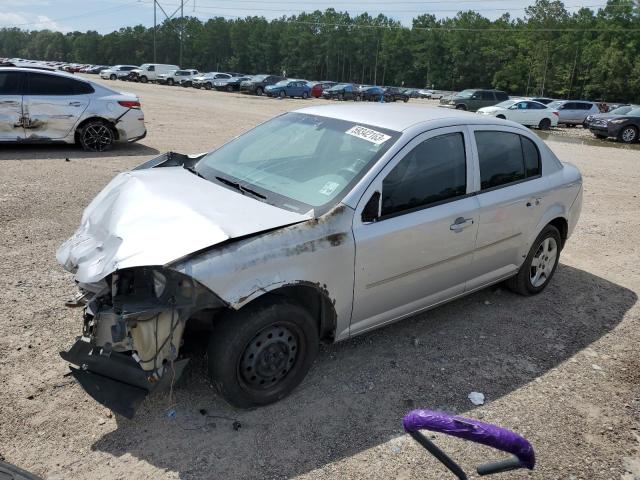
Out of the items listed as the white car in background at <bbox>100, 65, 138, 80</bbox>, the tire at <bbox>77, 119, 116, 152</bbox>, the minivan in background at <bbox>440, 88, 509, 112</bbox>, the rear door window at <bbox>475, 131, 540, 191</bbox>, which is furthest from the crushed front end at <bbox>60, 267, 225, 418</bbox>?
the white car in background at <bbox>100, 65, 138, 80</bbox>

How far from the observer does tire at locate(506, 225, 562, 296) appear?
200 inches

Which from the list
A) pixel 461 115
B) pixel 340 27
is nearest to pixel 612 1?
pixel 340 27

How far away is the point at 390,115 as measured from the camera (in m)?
4.27

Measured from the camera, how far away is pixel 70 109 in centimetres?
1062

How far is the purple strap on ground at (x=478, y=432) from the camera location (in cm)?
156

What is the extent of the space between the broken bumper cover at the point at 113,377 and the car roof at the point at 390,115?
2.20 m

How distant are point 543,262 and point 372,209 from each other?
2.53m

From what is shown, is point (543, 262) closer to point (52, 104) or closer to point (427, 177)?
point (427, 177)

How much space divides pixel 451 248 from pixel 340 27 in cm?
12667

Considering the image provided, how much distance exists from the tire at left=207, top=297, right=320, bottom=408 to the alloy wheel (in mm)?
2729

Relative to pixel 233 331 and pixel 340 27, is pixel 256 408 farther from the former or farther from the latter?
pixel 340 27

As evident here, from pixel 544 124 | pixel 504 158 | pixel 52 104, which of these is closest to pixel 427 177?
pixel 504 158

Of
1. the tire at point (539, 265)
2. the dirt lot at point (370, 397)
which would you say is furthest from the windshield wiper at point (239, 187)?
the tire at point (539, 265)

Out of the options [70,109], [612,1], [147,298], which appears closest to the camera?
[147,298]
